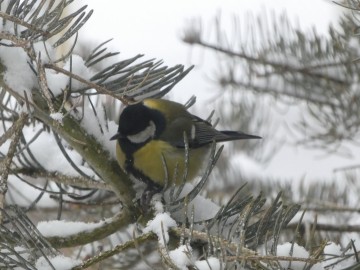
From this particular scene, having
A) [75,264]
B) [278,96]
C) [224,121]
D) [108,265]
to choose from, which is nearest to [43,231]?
[75,264]

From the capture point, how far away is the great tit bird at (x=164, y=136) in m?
1.06

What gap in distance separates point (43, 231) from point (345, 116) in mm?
756

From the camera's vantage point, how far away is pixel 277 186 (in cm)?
151

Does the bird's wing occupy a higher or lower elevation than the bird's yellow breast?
higher

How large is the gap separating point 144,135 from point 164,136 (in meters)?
0.04

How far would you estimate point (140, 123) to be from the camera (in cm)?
116

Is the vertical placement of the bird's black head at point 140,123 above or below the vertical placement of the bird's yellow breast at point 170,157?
above

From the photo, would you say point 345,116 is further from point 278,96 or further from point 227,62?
point 227,62

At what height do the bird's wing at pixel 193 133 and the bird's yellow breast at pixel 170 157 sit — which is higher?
the bird's wing at pixel 193 133

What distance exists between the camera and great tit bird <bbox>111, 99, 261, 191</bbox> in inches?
41.7

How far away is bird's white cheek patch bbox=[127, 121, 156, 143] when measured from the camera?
110 centimetres

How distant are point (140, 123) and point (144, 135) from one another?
3cm

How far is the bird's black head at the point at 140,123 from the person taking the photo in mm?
1061

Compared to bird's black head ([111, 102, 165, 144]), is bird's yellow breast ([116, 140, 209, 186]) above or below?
below
